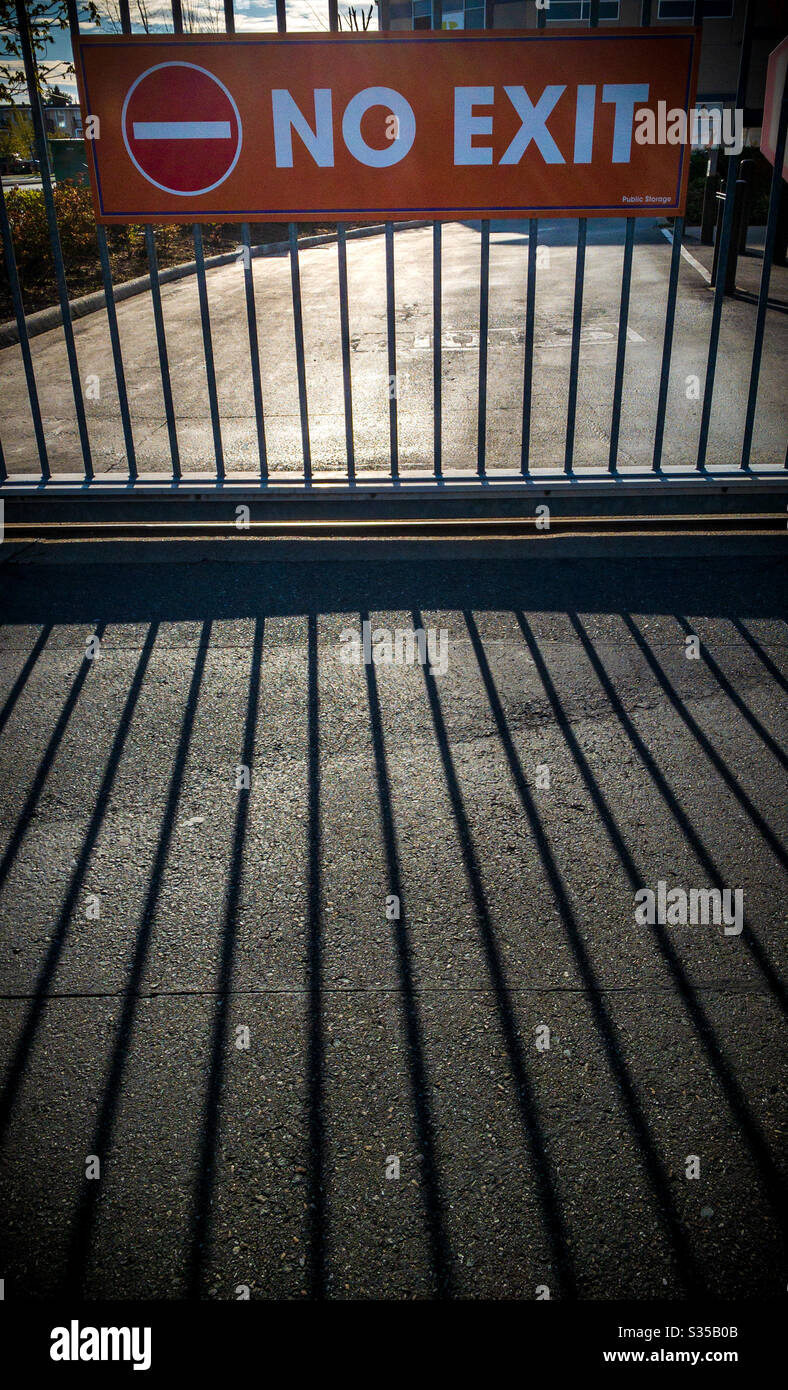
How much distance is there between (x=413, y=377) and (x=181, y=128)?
4363 millimetres

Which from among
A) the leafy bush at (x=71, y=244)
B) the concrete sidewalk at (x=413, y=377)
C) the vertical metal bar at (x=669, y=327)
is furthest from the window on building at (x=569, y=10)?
the vertical metal bar at (x=669, y=327)

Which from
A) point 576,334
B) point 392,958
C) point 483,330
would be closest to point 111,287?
point 483,330

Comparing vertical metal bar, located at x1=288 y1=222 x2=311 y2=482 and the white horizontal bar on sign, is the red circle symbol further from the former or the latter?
vertical metal bar, located at x1=288 y1=222 x2=311 y2=482

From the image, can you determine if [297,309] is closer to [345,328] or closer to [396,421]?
[345,328]

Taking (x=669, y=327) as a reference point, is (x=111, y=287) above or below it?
above

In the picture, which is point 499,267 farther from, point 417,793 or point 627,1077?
point 627,1077

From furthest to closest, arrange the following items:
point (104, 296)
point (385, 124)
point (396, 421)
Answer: point (104, 296) < point (396, 421) < point (385, 124)

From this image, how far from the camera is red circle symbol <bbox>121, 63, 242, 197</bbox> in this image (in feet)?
16.0

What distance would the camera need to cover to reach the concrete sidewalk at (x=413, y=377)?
23.6 ft

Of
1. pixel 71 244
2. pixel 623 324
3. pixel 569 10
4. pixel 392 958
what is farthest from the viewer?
pixel 569 10

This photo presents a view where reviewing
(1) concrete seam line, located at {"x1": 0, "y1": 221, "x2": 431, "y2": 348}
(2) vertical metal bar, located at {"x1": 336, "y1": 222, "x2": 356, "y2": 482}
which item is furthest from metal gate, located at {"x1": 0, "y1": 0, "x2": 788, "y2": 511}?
(1) concrete seam line, located at {"x1": 0, "y1": 221, "x2": 431, "y2": 348}

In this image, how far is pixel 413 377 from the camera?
915 cm

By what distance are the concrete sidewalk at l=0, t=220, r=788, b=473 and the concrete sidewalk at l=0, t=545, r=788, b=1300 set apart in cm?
257

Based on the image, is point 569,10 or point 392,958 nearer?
point 392,958
